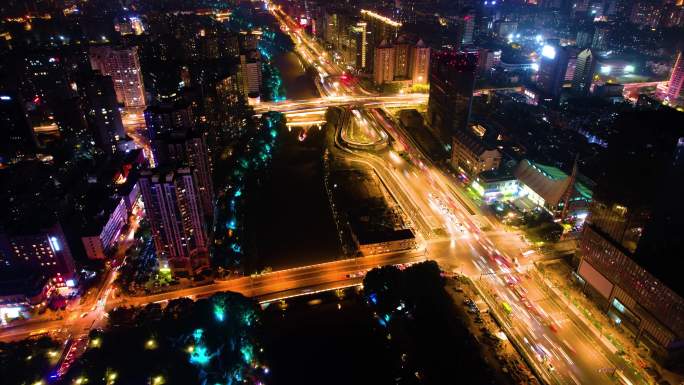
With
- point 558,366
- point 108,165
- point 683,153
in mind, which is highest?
point 683,153

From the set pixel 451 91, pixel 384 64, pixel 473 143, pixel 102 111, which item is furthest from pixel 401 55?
pixel 102 111

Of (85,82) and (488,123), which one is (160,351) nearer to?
(85,82)

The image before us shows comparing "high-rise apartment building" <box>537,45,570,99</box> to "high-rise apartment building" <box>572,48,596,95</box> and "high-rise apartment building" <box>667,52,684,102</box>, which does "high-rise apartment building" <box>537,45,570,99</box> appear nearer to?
"high-rise apartment building" <box>572,48,596,95</box>

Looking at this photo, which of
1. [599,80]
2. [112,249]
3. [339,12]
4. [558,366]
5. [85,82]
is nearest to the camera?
[558,366]

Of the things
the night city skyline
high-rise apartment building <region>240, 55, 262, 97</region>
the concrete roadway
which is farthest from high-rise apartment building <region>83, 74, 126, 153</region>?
the concrete roadway

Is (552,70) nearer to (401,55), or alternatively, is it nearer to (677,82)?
(677,82)

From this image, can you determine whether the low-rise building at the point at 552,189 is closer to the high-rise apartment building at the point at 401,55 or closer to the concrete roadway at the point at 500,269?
the concrete roadway at the point at 500,269

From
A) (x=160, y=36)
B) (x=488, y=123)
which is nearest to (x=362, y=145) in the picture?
(x=488, y=123)
